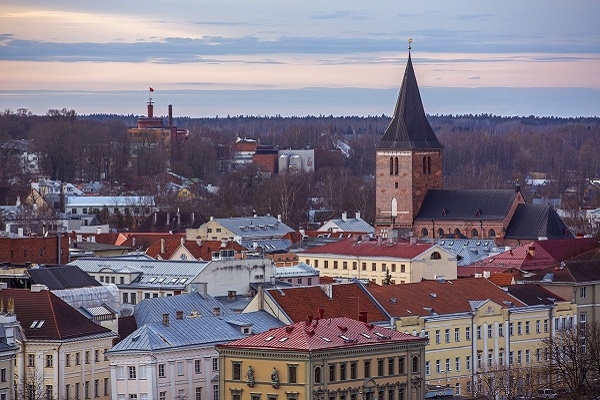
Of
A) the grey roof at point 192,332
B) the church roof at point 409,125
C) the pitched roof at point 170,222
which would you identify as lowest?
the pitched roof at point 170,222

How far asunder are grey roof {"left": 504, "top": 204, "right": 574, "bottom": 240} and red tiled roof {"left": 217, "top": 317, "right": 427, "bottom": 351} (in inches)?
2347

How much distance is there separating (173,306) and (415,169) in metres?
63.8

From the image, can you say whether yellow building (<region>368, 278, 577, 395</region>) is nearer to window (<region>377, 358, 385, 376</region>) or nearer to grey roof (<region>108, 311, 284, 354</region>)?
grey roof (<region>108, 311, 284, 354</region>)

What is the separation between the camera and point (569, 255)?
118 meters

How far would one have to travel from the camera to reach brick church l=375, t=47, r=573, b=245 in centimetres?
14088

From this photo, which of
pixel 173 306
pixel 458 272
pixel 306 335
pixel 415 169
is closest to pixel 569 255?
pixel 458 272

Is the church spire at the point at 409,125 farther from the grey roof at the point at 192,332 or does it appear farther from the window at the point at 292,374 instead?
the window at the point at 292,374

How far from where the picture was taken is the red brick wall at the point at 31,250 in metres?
117

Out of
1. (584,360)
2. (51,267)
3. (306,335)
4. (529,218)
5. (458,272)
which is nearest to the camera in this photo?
(306,335)

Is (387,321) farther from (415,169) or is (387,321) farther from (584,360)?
(415,169)

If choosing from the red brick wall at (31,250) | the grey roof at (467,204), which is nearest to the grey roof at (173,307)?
the red brick wall at (31,250)

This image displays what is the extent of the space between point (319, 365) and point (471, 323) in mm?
18924

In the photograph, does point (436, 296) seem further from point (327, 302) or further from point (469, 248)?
point (469, 248)

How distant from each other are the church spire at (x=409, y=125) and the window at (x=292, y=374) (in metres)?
74.8
